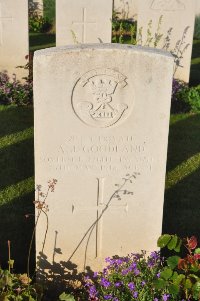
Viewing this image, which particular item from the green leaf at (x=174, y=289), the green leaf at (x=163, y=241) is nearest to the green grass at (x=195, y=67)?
the green leaf at (x=163, y=241)

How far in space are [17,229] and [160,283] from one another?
1811mm

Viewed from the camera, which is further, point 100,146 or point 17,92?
Answer: point 17,92

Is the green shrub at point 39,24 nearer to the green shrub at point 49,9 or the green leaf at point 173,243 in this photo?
the green shrub at point 49,9

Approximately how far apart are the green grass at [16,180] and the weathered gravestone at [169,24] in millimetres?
2254

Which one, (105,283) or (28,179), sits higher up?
(105,283)

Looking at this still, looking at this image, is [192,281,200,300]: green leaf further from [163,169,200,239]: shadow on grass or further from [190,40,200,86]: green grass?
[190,40,200,86]: green grass

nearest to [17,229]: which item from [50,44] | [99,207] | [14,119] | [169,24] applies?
[99,207]

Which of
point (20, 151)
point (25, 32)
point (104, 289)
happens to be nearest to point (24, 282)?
point (104, 289)

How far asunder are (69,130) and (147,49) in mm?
750

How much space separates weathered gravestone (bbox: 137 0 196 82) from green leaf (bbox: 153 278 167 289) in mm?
5323

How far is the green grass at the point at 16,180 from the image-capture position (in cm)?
477

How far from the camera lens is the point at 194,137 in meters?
7.25

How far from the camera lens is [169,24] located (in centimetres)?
848

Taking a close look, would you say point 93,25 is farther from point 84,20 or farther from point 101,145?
point 101,145
